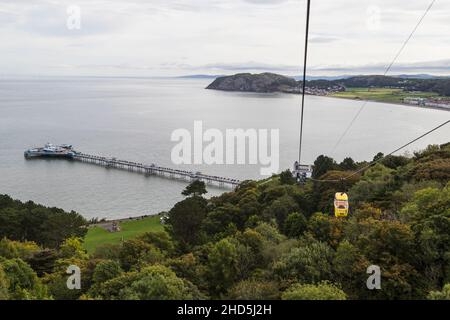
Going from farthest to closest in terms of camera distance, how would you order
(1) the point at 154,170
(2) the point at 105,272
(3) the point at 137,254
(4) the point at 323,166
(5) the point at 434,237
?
(1) the point at 154,170 → (4) the point at 323,166 → (3) the point at 137,254 → (2) the point at 105,272 → (5) the point at 434,237

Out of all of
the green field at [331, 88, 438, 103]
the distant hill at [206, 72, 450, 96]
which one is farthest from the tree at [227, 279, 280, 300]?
the distant hill at [206, 72, 450, 96]

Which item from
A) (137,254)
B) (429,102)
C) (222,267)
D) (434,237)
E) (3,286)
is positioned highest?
(429,102)

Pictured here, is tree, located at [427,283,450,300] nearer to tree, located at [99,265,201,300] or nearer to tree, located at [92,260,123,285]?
tree, located at [99,265,201,300]

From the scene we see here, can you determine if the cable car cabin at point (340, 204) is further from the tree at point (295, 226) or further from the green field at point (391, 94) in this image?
the green field at point (391, 94)

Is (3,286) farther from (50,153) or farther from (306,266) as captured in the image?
(50,153)

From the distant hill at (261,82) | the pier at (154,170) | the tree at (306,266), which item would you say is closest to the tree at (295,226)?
the tree at (306,266)

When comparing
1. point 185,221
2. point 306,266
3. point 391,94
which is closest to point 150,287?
point 306,266

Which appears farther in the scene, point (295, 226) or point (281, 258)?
point (295, 226)
